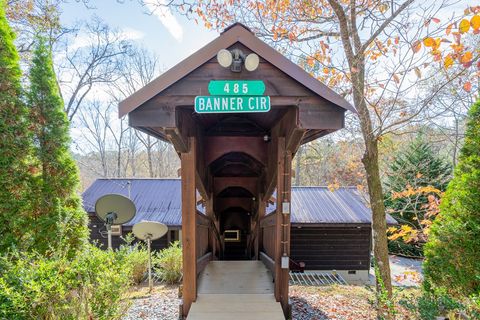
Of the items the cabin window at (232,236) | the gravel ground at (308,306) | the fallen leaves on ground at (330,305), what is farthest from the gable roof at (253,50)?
the cabin window at (232,236)

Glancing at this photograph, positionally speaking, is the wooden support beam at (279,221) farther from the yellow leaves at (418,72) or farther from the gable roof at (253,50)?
the yellow leaves at (418,72)

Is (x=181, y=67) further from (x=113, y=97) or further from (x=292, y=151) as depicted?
(x=113, y=97)

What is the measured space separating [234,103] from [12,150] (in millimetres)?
3637

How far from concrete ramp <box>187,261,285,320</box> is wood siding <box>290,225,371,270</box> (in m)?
5.64

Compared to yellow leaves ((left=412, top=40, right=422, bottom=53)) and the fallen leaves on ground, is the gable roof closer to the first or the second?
yellow leaves ((left=412, top=40, right=422, bottom=53))

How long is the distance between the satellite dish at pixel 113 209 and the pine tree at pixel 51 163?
31 cm

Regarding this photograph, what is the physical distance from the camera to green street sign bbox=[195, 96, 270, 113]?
2746 mm

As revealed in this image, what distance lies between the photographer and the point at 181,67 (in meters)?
2.77

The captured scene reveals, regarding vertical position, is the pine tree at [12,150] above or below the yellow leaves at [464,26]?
below

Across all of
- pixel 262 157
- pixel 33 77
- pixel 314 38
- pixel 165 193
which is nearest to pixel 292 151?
pixel 262 157

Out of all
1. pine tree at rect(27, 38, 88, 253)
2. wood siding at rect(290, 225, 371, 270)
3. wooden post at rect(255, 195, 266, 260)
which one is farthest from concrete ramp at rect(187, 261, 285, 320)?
wood siding at rect(290, 225, 371, 270)

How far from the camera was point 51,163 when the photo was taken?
4258mm

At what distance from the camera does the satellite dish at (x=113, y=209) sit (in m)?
4.74

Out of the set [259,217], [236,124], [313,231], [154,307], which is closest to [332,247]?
[313,231]
